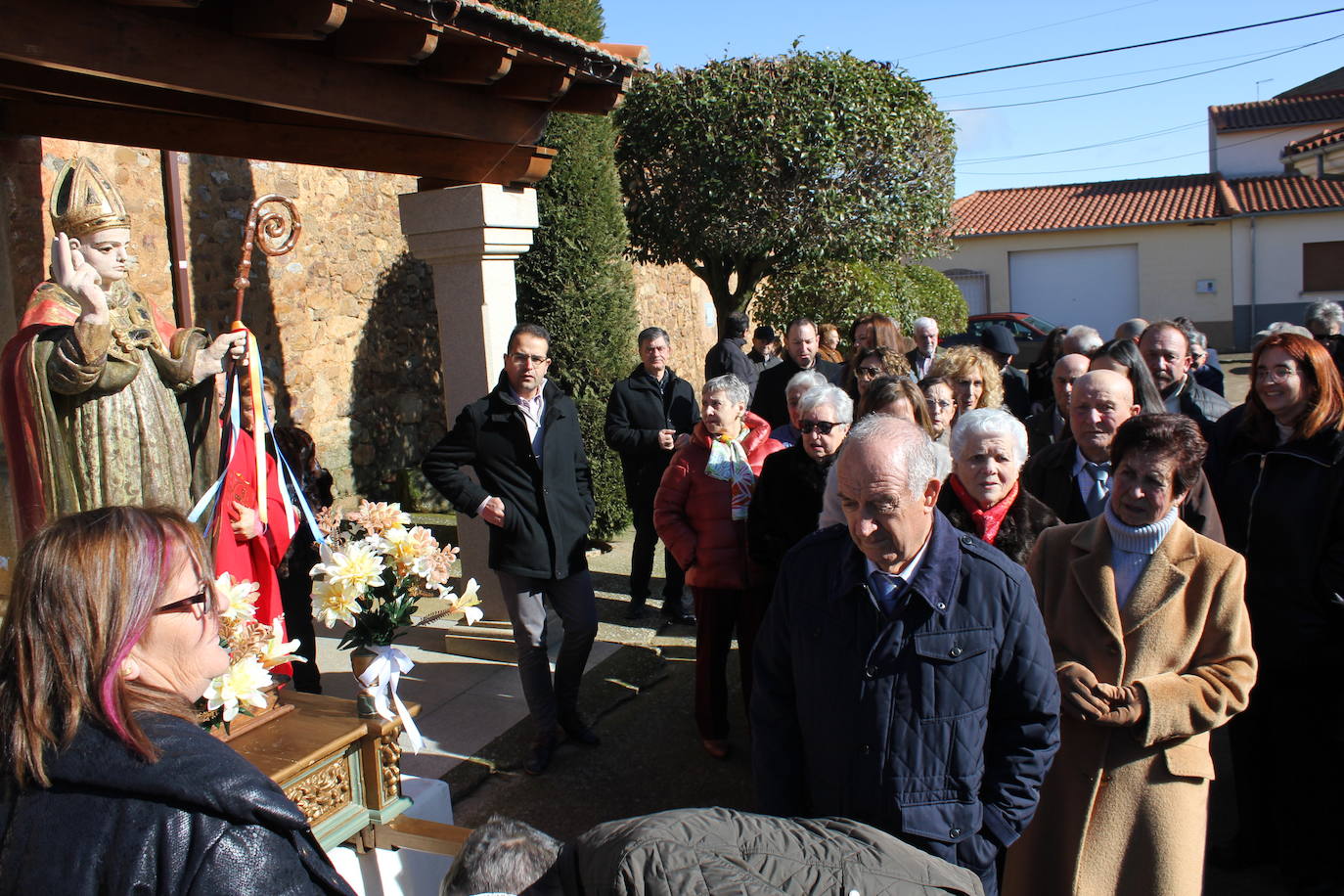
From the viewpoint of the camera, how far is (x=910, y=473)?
7.42ft

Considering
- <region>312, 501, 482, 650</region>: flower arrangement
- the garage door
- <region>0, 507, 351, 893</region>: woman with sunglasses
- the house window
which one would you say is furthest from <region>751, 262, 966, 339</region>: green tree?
the house window

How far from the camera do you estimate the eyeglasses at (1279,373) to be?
145 inches

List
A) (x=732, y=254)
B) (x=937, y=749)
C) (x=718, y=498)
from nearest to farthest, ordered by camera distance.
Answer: (x=937, y=749), (x=718, y=498), (x=732, y=254)

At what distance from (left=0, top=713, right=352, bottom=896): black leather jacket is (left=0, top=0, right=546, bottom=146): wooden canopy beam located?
2.67 metres

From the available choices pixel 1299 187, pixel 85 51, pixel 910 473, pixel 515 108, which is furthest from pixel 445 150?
pixel 1299 187

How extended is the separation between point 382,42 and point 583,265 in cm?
351

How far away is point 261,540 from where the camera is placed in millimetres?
4098

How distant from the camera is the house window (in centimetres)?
2712

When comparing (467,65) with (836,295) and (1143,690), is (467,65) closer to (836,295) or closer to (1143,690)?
(1143,690)

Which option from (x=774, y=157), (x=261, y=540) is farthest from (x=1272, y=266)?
(x=261, y=540)

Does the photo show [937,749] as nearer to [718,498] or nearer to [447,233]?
[718,498]

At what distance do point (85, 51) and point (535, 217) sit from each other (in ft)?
8.68

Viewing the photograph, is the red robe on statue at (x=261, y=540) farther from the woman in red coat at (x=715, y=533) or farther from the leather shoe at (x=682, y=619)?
the leather shoe at (x=682, y=619)

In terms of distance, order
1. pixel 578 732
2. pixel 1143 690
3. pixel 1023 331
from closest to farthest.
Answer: pixel 1143 690
pixel 578 732
pixel 1023 331
